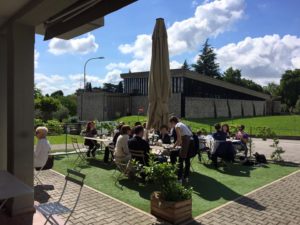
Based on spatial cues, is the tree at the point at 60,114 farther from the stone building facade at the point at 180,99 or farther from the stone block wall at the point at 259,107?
the stone block wall at the point at 259,107

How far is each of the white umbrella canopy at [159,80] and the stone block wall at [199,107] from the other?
28.9 m

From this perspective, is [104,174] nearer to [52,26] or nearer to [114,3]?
[52,26]

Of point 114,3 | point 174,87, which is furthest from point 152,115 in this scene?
point 174,87

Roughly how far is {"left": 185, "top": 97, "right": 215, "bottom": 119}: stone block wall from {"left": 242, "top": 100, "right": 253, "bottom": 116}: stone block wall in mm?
11404

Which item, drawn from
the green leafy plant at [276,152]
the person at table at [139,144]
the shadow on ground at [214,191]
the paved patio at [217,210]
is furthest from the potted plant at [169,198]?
the green leafy plant at [276,152]

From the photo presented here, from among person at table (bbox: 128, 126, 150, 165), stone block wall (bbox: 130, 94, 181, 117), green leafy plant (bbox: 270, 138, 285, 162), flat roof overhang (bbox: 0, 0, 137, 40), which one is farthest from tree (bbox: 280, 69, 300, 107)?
flat roof overhang (bbox: 0, 0, 137, 40)

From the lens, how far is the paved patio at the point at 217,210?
537cm

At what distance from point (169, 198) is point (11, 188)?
2.64 m

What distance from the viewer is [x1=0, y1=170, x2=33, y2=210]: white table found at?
3576 millimetres

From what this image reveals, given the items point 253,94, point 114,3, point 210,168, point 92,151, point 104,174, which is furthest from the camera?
point 253,94

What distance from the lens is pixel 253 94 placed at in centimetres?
5750

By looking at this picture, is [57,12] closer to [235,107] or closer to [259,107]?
[235,107]

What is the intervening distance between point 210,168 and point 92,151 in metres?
4.52

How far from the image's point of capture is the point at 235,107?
5106 cm
